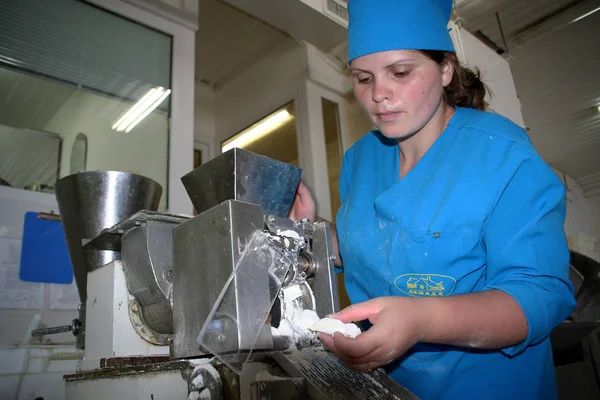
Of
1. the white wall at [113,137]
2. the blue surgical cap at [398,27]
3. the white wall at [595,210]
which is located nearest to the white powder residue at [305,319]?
the blue surgical cap at [398,27]

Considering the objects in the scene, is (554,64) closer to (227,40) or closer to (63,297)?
(227,40)

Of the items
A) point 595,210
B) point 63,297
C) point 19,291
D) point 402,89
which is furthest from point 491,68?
point 595,210

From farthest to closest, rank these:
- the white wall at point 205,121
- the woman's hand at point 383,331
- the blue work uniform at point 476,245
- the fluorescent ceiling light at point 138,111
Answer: the white wall at point 205,121 < the fluorescent ceiling light at point 138,111 < the blue work uniform at point 476,245 < the woman's hand at point 383,331

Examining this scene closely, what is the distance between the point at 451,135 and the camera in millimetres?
939

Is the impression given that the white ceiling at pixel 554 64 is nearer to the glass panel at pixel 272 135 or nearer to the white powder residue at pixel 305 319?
the glass panel at pixel 272 135

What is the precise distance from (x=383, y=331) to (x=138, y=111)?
6.71 ft

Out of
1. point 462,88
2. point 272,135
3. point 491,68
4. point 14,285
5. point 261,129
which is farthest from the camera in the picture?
point 272,135

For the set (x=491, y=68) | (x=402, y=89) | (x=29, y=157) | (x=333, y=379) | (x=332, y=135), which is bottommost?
(x=333, y=379)

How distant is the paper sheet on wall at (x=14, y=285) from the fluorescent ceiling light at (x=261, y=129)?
1.98 metres

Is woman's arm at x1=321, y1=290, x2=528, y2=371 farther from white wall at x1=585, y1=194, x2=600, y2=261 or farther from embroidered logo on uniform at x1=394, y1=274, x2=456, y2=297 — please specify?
white wall at x1=585, y1=194, x2=600, y2=261

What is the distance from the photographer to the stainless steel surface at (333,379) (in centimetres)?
64

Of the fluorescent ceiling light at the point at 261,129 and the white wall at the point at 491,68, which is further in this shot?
the fluorescent ceiling light at the point at 261,129

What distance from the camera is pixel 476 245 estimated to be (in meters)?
0.82

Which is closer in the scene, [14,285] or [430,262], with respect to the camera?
[430,262]
